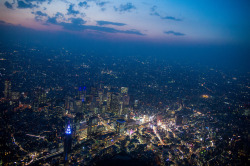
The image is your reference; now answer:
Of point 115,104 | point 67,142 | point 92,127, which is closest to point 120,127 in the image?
point 92,127

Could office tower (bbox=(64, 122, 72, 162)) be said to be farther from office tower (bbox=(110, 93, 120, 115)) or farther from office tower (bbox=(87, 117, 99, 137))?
office tower (bbox=(110, 93, 120, 115))

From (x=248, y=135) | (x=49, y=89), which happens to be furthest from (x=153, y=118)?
(x=49, y=89)

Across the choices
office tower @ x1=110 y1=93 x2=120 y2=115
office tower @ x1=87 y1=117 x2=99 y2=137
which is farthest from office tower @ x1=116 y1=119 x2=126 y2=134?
office tower @ x1=110 y1=93 x2=120 y2=115

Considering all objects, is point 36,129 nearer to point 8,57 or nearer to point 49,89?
point 49,89

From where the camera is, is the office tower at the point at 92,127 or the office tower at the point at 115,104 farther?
the office tower at the point at 115,104

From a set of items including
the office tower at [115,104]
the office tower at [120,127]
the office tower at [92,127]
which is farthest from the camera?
the office tower at [115,104]

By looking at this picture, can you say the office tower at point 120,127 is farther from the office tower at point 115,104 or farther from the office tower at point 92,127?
the office tower at point 115,104

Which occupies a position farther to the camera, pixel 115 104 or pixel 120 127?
pixel 115 104

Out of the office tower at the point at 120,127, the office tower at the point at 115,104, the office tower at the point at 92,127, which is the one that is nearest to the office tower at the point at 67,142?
the office tower at the point at 92,127

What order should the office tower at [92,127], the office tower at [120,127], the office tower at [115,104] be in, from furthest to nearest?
1. the office tower at [115,104]
2. the office tower at [120,127]
3. the office tower at [92,127]

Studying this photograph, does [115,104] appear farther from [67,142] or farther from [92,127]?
[67,142]

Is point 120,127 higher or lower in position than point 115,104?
lower

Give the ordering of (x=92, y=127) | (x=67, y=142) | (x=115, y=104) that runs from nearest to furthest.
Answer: (x=67, y=142) < (x=92, y=127) < (x=115, y=104)

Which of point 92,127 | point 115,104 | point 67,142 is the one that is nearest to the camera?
point 67,142
